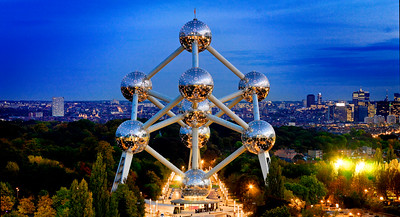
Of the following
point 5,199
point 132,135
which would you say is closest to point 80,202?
point 132,135

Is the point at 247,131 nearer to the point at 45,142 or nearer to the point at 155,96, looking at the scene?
the point at 155,96

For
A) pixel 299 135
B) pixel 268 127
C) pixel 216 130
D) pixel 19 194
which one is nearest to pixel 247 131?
pixel 268 127

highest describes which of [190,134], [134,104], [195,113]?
[134,104]

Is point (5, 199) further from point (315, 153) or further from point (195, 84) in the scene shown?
point (315, 153)

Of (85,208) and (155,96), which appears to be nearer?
(85,208)

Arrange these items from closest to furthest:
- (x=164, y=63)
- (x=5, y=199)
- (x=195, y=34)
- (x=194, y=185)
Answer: (x=195, y=34), (x=194, y=185), (x=164, y=63), (x=5, y=199)

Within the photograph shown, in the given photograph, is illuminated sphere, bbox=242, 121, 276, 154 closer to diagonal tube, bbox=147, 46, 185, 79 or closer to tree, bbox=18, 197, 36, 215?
diagonal tube, bbox=147, 46, 185, 79

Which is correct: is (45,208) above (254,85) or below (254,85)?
below
